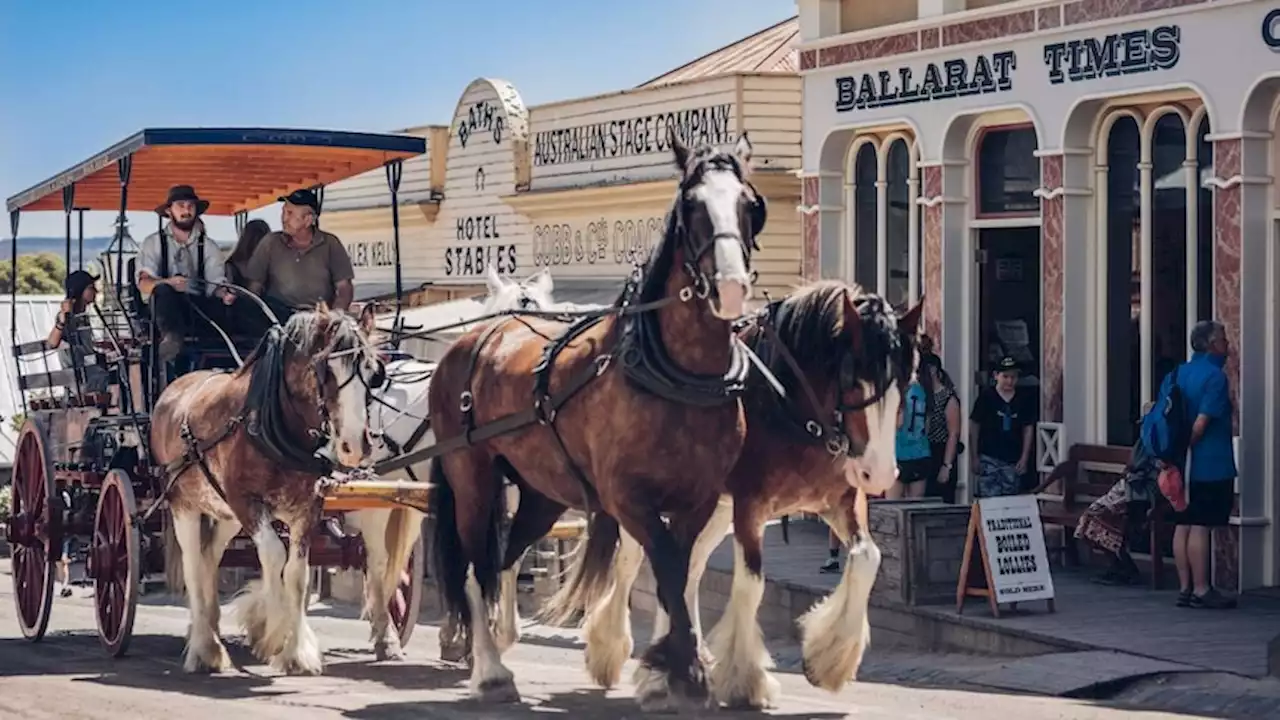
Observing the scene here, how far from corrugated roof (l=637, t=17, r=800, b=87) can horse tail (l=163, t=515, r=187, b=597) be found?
11.3 meters

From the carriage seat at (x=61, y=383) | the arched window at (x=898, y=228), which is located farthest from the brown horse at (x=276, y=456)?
the arched window at (x=898, y=228)

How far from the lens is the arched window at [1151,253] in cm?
1495

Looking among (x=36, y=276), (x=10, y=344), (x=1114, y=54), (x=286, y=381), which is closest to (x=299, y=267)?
(x=286, y=381)

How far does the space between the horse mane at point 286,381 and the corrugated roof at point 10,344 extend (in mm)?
19188

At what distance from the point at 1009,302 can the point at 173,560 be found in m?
7.17

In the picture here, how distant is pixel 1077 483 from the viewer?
15539 mm

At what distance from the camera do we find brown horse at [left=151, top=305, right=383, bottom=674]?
11.1 metres

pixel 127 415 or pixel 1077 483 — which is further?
pixel 1077 483

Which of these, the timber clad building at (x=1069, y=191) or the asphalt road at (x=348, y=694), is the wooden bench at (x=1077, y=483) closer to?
the timber clad building at (x=1069, y=191)

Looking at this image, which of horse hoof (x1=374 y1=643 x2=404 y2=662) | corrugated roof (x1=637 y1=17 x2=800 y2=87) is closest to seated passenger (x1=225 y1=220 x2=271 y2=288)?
horse hoof (x1=374 y1=643 x2=404 y2=662)

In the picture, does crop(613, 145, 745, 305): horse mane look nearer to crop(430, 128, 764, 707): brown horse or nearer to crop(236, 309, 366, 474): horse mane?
crop(430, 128, 764, 707): brown horse

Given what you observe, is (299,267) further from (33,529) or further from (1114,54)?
(1114,54)

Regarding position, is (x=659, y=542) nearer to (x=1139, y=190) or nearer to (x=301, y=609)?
(x=301, y=609)

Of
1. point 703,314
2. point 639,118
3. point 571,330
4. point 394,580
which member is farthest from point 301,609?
point 639,118
